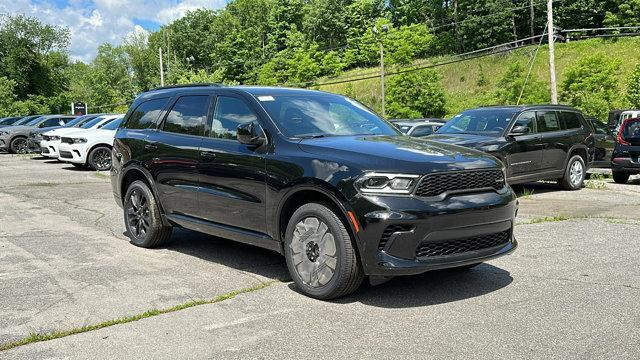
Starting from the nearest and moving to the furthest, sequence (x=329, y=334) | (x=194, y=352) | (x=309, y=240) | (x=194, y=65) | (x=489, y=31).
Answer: (x=194, y=352) < (x=329, y=334) < (x=309, y=240) < (x=489, y=31) < (x=194, y=65)

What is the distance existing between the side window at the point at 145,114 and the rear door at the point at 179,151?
0.80ft

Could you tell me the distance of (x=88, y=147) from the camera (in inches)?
699

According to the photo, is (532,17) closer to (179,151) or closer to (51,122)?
(51,122)

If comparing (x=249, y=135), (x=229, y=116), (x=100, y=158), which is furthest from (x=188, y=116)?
(x=100, y=158)

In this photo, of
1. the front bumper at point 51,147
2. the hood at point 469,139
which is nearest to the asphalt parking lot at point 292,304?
the hood at point 469,139

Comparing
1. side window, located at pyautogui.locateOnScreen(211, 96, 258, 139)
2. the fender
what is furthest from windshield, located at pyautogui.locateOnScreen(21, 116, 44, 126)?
the fender

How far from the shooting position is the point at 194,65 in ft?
368

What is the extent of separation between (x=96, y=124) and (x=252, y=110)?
48.6ft

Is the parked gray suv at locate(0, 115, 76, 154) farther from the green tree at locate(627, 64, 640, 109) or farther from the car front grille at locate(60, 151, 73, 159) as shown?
the green tree at locate(627, 64, 640, 109)

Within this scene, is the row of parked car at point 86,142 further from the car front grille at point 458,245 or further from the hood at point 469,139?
the car front grille at point 458,245

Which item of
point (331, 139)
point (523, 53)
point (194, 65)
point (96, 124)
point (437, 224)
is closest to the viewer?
point (437, 224)

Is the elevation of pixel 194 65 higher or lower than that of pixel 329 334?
higher

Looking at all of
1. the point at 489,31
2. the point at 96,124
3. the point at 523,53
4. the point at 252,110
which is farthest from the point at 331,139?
the point at 489,31

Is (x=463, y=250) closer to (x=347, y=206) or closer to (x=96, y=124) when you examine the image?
(x=347, y=206)
